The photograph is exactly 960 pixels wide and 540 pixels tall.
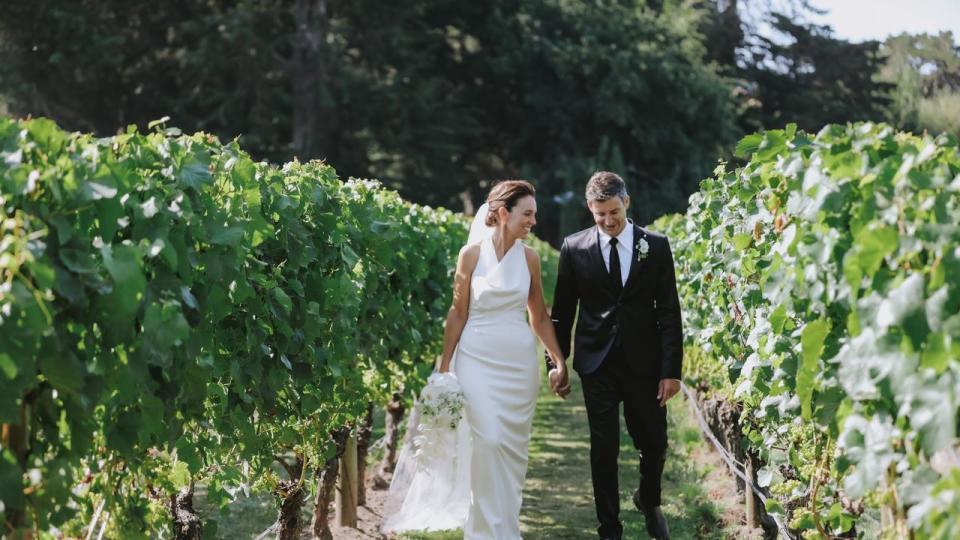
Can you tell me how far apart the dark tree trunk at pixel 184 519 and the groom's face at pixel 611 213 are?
7.50 feet

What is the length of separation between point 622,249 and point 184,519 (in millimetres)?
2461

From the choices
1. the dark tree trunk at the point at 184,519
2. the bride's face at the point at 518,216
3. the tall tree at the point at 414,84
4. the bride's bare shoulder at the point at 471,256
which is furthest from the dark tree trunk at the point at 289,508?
the tall tree at the point at 414,84

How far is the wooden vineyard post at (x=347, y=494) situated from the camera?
6.80 metres

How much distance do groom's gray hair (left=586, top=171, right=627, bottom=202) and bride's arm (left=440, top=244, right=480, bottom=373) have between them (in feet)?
2.06

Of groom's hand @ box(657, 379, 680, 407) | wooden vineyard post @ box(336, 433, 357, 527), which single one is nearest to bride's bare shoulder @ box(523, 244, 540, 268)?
groom's hand @ box(657, 379, 680, 407)

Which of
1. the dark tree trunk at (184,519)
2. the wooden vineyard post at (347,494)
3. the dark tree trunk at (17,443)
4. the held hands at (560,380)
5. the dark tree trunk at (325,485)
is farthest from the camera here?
the wooden vineyard post at (347,494)

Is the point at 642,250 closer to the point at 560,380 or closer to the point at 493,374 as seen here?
the point at 560,380

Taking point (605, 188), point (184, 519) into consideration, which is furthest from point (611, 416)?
point (184, 519)

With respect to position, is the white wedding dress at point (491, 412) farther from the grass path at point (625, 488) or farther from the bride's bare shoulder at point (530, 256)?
the grass path at point (625, 488)

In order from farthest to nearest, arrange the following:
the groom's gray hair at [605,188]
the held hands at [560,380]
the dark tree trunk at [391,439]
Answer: the dark tree trunk at [391,439] → the held hands at [560,380] → the groom's gray hair at [605,188]

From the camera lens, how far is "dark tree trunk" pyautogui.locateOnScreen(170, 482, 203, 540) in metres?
4.67

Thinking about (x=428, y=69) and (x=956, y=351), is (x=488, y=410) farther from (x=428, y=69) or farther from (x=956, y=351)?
(x=428, y=69)

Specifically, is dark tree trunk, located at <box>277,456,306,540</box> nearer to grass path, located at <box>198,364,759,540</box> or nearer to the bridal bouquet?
the bridal bouquet

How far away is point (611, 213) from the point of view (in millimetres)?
5758
